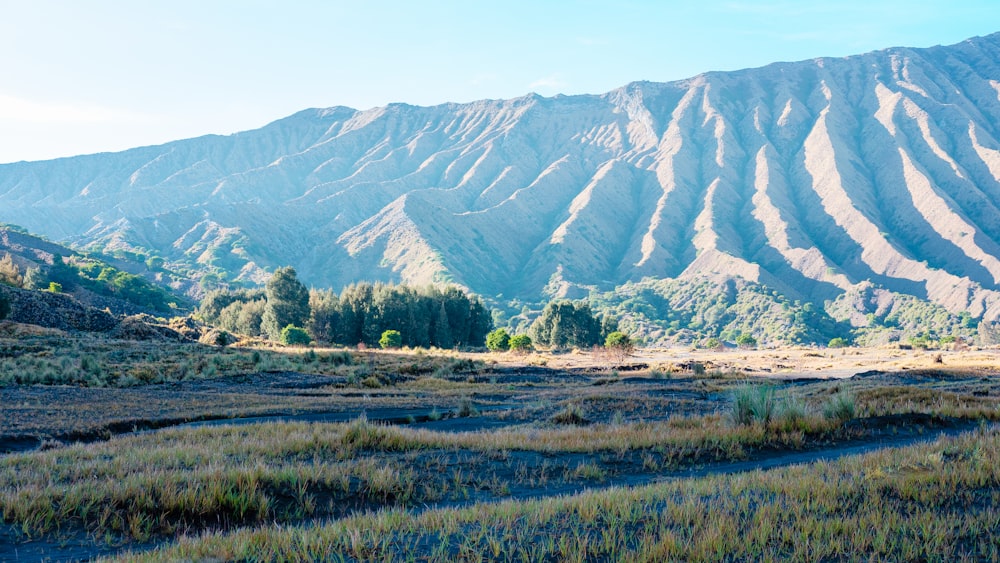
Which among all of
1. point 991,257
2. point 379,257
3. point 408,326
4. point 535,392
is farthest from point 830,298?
point 535,392

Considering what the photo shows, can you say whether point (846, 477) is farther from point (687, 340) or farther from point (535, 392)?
point (687, 340)

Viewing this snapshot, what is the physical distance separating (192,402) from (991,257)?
665 feet

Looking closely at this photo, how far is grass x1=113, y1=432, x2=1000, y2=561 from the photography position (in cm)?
550

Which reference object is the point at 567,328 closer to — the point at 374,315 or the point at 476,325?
the point at 476,325

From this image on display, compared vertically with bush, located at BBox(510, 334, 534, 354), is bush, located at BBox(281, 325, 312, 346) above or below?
above

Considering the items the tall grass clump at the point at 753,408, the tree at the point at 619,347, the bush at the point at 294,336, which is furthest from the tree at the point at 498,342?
the tall grass clump at the point at 753,408

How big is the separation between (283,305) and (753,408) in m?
66.0

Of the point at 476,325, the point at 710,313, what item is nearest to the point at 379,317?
the point at 476,325

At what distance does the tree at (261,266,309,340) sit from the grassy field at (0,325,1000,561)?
175 feet

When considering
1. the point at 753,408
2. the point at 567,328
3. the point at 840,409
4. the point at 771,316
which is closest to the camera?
the point at 753,408

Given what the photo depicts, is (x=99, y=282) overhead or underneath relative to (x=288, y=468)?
overhead

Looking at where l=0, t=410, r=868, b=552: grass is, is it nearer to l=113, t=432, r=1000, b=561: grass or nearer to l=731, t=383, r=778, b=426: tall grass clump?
l=731, t=383, r=778, b=426: tall grass clump

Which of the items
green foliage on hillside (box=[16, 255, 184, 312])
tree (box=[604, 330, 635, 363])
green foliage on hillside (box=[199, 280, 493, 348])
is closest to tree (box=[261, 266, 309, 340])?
green foliage on hillside (box=[199, 280, 493, 348])

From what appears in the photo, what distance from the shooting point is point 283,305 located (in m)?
73.6
